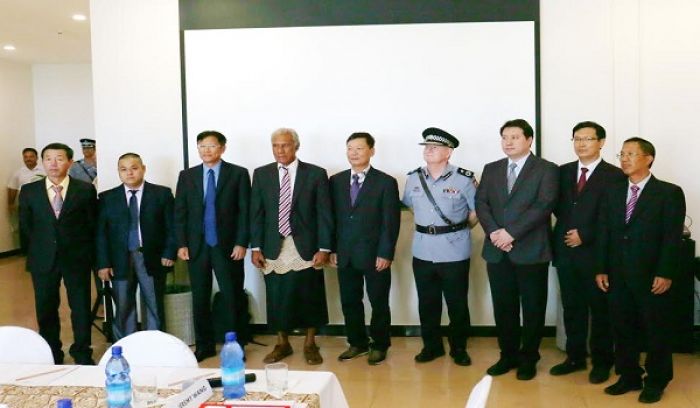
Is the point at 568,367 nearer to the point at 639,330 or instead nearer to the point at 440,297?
the point at 639,330

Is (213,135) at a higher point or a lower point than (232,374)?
higher

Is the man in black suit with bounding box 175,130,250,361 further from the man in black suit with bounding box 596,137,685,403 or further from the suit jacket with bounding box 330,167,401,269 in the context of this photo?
the man in black suit with bounding box 596,137,685,403

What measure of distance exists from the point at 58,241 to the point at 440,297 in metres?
2.79

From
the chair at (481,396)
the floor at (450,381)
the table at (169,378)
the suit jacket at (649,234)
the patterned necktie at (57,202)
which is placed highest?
the patterned necktie at (57,202)

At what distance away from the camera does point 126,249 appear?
508 cm

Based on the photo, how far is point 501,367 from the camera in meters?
4.70

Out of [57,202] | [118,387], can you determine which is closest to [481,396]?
[118,387]

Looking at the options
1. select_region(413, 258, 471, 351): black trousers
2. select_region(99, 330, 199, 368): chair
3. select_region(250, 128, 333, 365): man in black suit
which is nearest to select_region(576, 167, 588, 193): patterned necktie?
select_region(413, 258, 471, 351): black trousers

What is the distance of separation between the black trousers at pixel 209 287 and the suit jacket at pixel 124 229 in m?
0.26

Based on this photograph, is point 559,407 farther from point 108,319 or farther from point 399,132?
point 108,319

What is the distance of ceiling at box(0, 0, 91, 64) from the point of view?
7426 mm

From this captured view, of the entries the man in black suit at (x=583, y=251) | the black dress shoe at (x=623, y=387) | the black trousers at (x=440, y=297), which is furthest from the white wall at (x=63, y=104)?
the black dress shoe at (x=623, y=387)

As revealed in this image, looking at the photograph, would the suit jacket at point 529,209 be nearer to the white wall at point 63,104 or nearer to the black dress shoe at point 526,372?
the black dress shoe at point 526,372

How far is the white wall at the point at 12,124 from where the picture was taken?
35.7 ft
